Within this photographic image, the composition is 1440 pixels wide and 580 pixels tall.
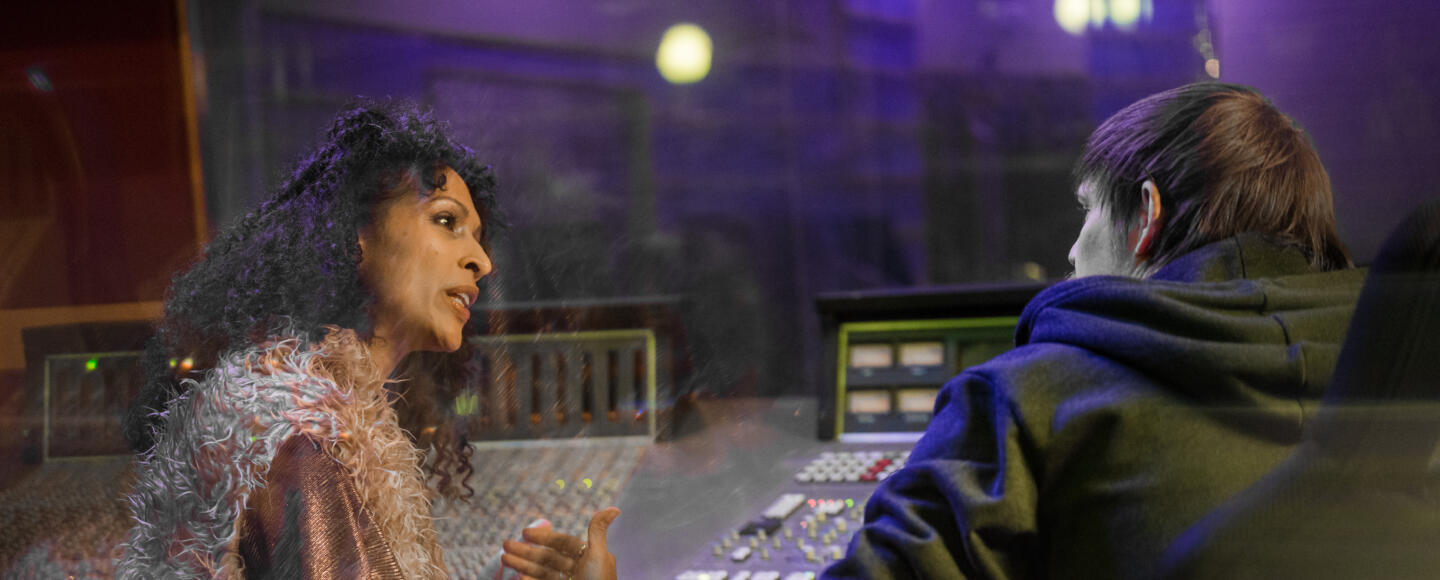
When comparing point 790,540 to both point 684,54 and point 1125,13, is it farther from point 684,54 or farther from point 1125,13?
point 1125,13

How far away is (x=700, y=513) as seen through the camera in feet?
4.28

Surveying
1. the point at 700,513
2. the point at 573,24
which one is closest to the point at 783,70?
the point at 573,24

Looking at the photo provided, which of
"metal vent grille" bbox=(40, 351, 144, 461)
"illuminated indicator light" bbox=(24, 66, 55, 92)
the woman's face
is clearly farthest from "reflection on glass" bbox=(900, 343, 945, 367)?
"illuminated indicator light" bbox=(24, 66, 55, 92)

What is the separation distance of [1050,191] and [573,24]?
123 centimetres

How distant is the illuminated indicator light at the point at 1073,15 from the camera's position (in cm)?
213

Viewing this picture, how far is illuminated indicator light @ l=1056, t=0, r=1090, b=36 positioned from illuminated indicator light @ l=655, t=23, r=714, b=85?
908 millimetres

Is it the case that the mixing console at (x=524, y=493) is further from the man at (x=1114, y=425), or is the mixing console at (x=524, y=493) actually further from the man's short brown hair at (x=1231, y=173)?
the man's short brown hair at (x=1231, y=173)

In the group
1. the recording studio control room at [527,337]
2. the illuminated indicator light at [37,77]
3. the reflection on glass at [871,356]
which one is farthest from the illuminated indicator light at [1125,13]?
the illuminated indicator light at [37,77]

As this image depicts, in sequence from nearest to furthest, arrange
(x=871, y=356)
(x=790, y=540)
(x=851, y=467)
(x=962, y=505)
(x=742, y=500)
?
(x=962, y=505) < (x=790, y=540) < (x=742, y=500) < (x=851, y=467) < (x=871, y=356)

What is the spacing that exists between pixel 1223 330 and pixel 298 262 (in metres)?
0.86

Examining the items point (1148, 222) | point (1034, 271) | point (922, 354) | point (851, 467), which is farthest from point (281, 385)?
point (1034, 271)

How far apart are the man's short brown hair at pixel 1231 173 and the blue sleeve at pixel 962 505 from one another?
11.4 inches

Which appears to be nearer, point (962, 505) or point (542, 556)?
point (962, 505)

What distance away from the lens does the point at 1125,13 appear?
7.00ft
